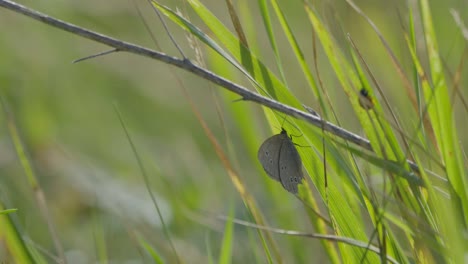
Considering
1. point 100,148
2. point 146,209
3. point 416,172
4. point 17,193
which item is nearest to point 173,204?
point 146,209

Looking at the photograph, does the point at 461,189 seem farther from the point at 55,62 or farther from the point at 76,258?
the point at 55,62

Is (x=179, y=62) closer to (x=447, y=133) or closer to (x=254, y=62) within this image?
(x=254, y=62)

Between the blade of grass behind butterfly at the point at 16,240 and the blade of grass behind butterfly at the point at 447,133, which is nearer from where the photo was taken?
the blade of grass behind butterfly at the point at 447,133

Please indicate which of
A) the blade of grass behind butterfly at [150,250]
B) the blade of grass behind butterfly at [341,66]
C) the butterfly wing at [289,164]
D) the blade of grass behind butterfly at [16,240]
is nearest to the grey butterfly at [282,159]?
the butterfly wing at [289,164]

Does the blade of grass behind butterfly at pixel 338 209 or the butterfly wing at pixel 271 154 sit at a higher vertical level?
the butterfly wing at pixel 271 154

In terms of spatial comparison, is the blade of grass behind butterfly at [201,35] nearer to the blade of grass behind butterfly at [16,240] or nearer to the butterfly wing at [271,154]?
the butterfly wing at [271,154]

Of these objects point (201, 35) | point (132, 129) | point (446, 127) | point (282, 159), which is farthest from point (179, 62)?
point (132, 129)
